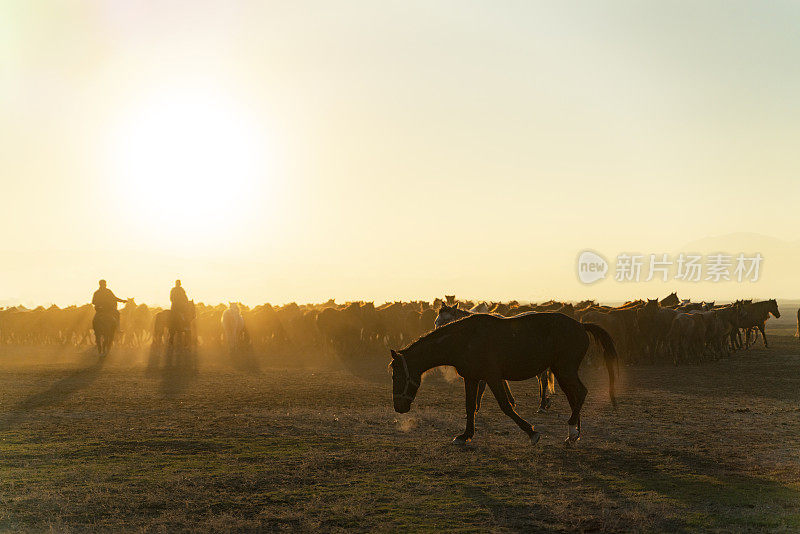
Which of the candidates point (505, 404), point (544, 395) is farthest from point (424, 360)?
point (544, 395)

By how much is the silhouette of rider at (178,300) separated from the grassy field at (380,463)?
10.9 metres

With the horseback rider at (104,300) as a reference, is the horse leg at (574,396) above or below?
below

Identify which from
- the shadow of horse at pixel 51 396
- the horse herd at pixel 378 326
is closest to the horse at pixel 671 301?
the horse herd at pixel 378 326

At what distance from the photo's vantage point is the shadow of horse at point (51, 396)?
14.0 metres

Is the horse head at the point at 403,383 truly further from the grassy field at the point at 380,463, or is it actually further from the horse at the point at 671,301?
the horse at the point at 671,301

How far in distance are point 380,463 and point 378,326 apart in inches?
1097

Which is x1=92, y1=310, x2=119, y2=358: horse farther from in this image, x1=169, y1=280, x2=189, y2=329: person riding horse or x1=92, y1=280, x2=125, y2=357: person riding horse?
x1=169, y1=280, x2=189, y2=329: person riding horse

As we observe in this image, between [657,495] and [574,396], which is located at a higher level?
[574,396]

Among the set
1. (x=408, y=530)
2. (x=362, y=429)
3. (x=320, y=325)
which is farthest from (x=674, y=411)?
(x=320, y=325)

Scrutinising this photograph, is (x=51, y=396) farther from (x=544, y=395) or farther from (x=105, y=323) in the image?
(x=544, y=395)

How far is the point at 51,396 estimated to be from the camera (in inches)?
687

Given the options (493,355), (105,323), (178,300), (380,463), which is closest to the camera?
(380,463)

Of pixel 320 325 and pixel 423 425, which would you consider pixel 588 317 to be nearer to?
pixel 320 325

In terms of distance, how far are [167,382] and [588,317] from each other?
17.5 metres
